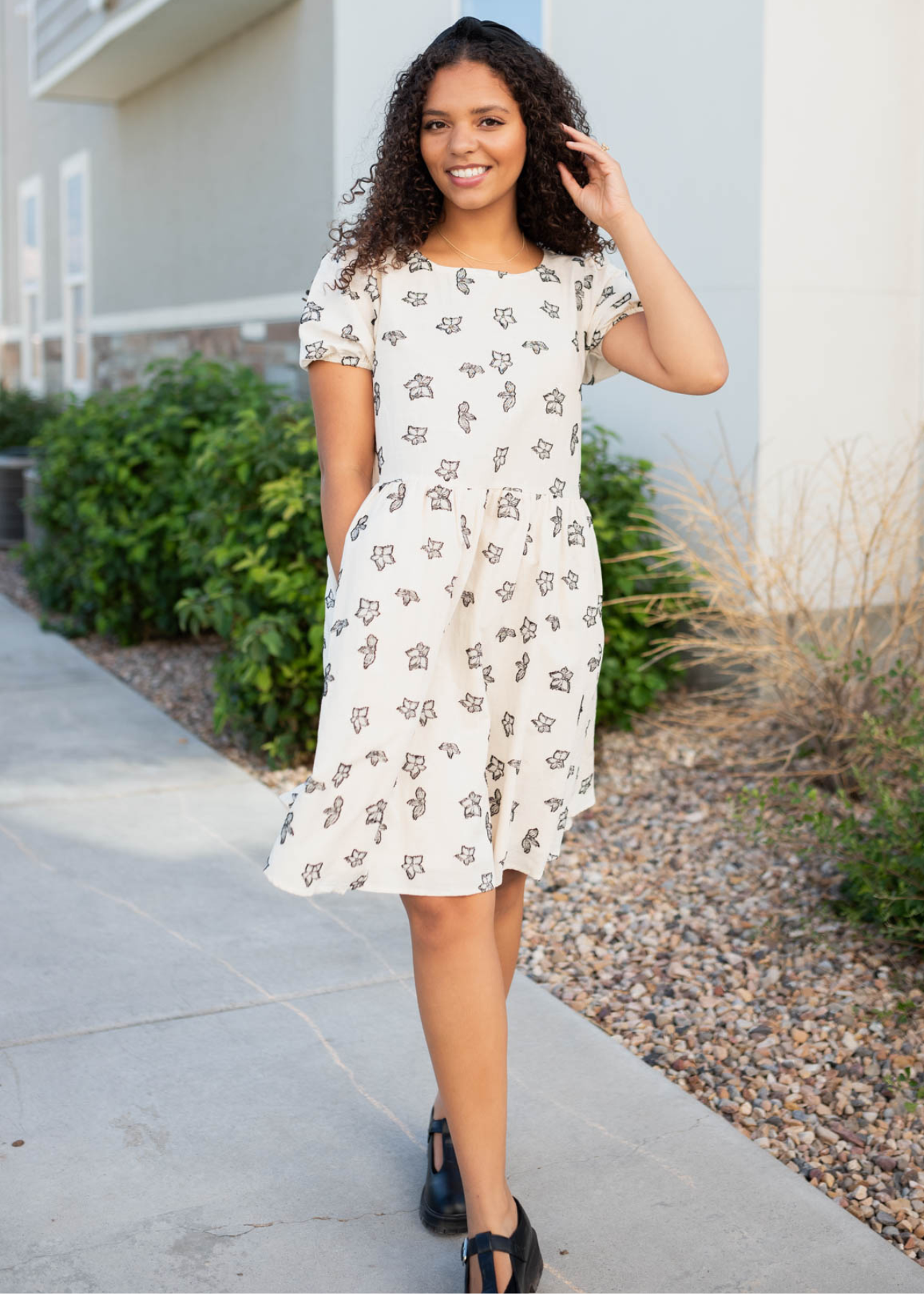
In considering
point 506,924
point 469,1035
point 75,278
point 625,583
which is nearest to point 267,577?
point 625,583

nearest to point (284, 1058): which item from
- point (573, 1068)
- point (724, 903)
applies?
point (573, 1068)

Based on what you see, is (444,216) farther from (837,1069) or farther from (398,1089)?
(837,1069)

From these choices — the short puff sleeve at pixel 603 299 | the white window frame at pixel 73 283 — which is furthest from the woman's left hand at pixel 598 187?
the white window frame at pixel 73 283

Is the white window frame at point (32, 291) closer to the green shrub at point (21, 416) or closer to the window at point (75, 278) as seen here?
the window at point (75, 278)

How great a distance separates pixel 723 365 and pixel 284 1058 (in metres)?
1.57

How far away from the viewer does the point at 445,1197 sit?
2102mm

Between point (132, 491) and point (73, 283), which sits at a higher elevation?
point (73, 283)

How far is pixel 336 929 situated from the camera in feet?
10.6

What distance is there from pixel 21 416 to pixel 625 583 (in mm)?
8009

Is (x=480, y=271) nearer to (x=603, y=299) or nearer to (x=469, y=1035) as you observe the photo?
(x=603, y=299)

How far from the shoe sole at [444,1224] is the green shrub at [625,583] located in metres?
2.63

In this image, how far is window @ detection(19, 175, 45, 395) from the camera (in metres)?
13.0

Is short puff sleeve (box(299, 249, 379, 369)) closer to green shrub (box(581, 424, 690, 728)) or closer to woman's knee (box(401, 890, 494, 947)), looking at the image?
woman's knee (box(401, 890, 494, 947))

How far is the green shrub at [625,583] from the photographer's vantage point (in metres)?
4.62
